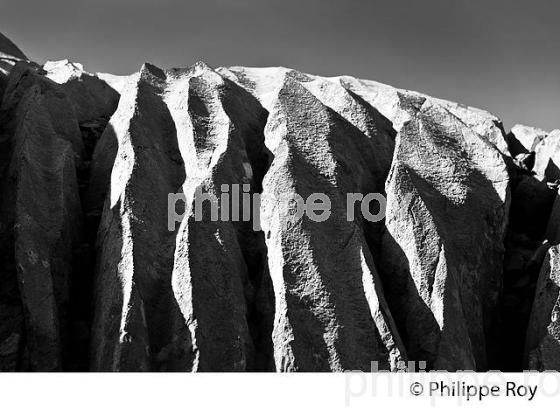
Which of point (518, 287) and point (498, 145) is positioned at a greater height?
point (498, 145)

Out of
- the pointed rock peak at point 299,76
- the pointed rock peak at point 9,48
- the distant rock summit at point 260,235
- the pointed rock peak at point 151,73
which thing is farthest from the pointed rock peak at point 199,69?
the pointed rock peak at point 9,48

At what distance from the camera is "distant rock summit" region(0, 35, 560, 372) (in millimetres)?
19734

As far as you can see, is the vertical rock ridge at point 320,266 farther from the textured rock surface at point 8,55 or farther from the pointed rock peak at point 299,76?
the textured rock surface at point 8,55

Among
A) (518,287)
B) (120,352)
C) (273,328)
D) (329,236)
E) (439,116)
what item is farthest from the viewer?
(439,116)

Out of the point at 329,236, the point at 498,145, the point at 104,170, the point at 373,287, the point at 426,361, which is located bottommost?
the point at 426,361

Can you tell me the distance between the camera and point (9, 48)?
34.7 meters

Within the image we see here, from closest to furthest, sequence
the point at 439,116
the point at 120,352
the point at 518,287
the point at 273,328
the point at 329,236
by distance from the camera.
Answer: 1. the point at 120,352
2. the point at 273,328
3. the point at 329,236
4. the point at 518,287
5. the point at 439,116

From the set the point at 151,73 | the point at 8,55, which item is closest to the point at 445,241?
the point at 151,73

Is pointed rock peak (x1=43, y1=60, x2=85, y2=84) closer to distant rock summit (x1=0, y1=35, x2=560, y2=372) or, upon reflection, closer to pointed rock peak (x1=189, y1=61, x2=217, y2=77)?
distant rock summit (x1=0, y1=35, x2=560, y2=372)

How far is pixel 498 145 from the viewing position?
28.0 m

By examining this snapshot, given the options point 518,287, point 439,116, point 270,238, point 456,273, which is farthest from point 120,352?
Answer: point 439,116

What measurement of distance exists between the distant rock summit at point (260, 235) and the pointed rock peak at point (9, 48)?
6970 millimetres

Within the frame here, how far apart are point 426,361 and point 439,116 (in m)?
8.96

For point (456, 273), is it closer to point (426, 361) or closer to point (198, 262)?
point (426, 361)
